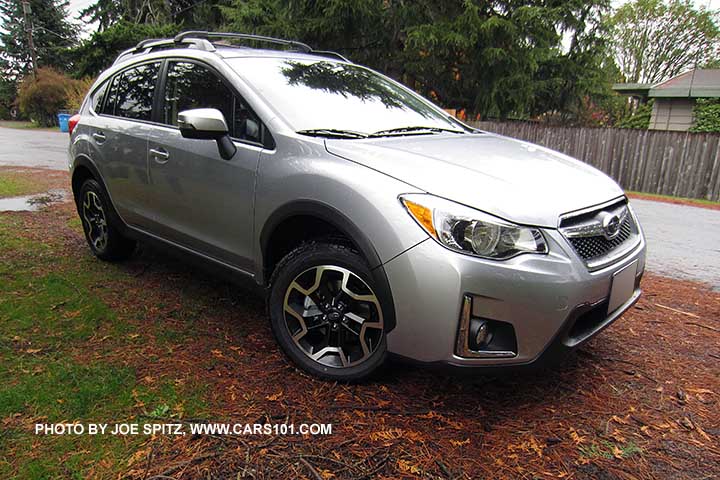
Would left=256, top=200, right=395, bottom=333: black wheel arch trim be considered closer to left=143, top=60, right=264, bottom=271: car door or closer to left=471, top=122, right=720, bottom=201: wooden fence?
left=143, top=60, right=264, bottom=271: car door

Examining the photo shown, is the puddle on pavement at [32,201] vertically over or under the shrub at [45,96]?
under

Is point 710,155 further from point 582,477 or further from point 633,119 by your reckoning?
point 582,477

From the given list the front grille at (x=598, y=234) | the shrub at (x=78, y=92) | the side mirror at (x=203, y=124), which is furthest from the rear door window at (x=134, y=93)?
the shrub at (x=78, y=92)

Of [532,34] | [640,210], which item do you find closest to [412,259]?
[640,210]

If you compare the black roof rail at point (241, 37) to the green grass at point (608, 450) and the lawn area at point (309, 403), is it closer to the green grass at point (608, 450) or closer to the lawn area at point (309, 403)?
the lawn area at point (309, 403)

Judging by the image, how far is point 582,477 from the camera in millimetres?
2014

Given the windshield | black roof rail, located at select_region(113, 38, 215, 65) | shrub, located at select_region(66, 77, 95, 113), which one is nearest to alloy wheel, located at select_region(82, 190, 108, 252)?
black roof rail, located at select_region(113, 38, 215, 65)

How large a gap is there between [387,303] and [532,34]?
12932mm

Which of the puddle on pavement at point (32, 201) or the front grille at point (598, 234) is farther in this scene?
the puddle on pavement at point (32, 201)

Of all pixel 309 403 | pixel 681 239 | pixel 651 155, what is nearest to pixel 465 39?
pixel 651 155

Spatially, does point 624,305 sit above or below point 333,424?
above

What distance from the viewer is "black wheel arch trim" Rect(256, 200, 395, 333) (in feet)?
7.27

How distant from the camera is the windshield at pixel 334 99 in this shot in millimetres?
2818

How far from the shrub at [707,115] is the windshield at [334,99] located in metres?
16.0
